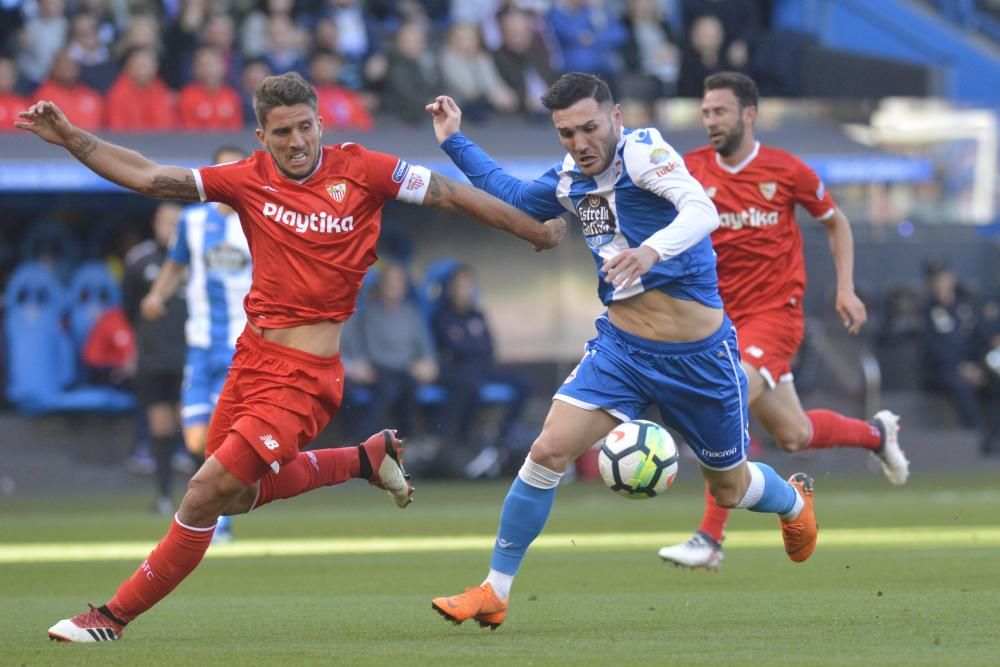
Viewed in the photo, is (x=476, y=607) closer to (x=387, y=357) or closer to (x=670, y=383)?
(x=670, y=383)

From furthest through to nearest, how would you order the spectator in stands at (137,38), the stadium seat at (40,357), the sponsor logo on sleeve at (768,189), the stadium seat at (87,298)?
the spectator in stands at (137,38) → the stadium seat at (87,298) → the stadium seat at (40,357) → the sponsor logo on sleeve at (768,189)

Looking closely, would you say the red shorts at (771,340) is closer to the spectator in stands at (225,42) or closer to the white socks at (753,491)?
the white socks at (753,491)

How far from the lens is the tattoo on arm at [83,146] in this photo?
752 centimetres

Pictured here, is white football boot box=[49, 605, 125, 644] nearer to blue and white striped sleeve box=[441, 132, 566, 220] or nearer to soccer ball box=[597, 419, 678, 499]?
soccer ball box=[597, 419, 678, 499]

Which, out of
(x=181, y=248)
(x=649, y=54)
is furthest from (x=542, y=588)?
(x=649, y=54)

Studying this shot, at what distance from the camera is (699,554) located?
396 inches

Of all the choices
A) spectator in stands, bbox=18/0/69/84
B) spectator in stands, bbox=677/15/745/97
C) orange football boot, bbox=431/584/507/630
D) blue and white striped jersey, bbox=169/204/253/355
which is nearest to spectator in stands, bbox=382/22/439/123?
spectator in stands, bbox=677/15/745/97

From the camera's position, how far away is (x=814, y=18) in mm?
24438

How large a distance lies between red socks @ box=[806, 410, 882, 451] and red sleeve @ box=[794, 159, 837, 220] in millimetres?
1162

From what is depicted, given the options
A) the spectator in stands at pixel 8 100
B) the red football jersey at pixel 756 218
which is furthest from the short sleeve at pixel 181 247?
the spectator in stands at pixel 8 100

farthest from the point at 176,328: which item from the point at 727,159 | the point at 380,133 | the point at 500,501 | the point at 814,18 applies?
the point at 814,18

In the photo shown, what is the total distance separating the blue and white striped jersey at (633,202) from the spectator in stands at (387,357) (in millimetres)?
10500

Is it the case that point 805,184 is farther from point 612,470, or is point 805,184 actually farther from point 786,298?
point 612,470

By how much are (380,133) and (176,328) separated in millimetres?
4639
